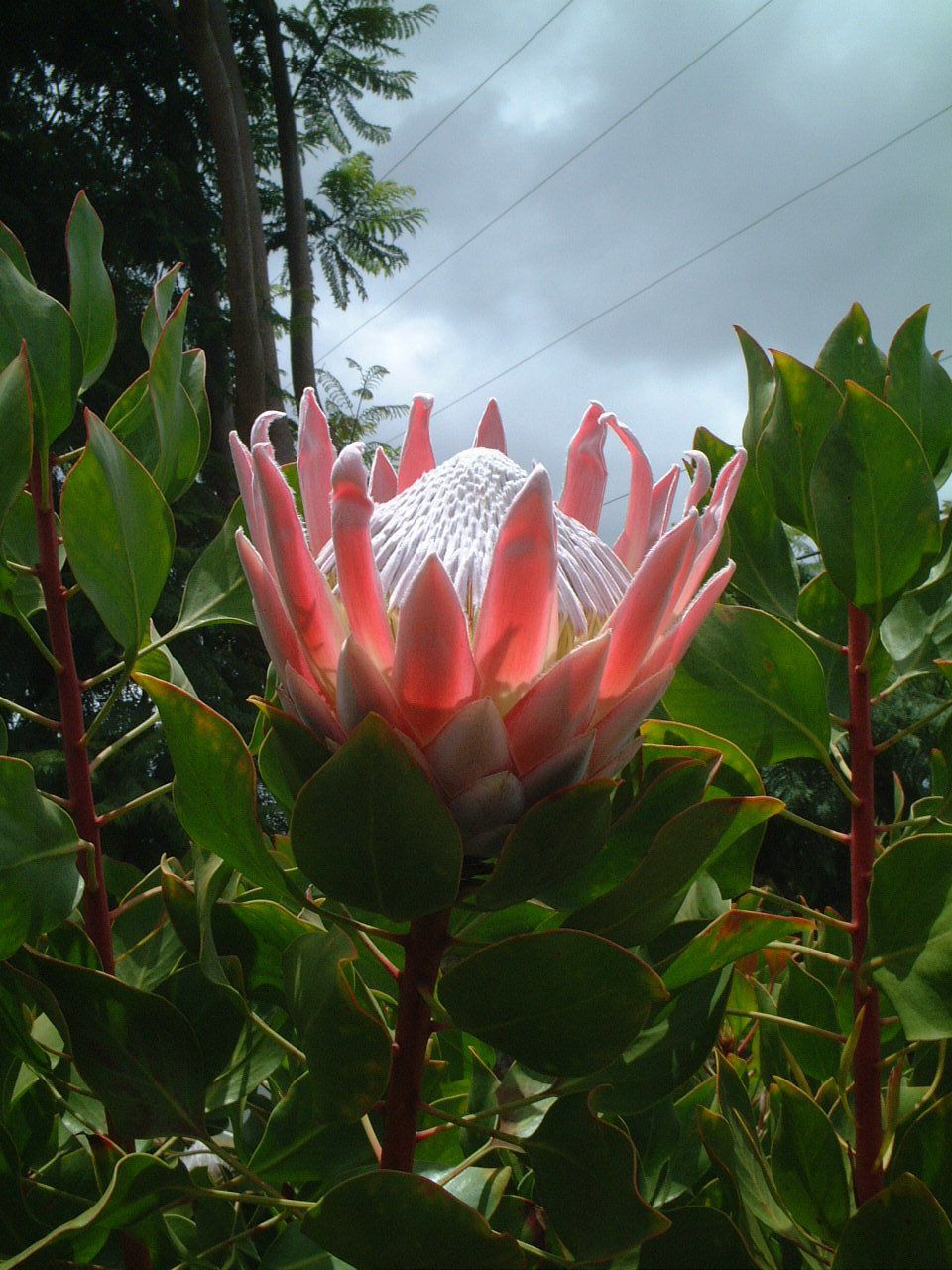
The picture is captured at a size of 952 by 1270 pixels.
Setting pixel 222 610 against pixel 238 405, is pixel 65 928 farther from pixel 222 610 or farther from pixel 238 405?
pixel 238 405

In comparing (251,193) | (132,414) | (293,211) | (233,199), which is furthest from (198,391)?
(293,211)

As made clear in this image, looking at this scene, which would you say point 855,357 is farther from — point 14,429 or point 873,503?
point 14,429

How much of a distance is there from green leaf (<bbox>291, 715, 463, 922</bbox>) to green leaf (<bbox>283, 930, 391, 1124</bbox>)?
0.13 feet

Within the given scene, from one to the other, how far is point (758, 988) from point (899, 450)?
40cm

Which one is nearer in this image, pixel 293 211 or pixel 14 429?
pixel 14 429


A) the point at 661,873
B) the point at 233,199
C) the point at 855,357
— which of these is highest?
the point at 233,199

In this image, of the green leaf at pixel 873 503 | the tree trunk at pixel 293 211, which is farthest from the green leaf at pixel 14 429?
the tree trunk at pixel 293 211

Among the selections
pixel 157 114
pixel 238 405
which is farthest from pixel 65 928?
pixel 157 114

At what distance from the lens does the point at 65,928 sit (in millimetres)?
594

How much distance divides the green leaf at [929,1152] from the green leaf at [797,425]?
361mm

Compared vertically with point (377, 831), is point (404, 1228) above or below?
below

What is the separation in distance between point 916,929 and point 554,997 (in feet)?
0.88

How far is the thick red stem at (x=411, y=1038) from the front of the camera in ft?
1.49

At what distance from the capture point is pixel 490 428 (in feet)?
2.12
